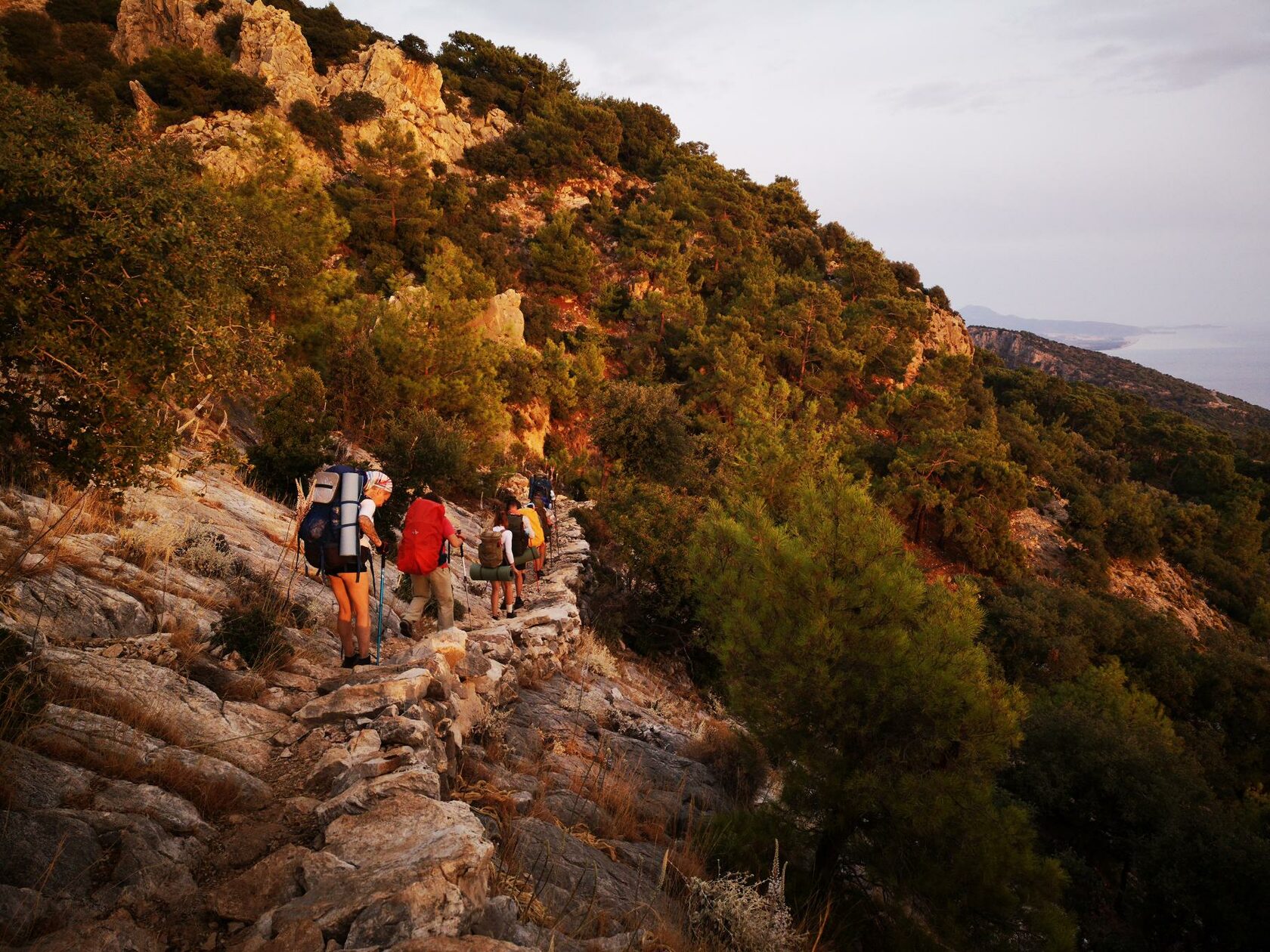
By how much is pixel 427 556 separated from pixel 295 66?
1792 inches

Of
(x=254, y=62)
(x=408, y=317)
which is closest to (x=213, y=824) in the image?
(x=408, y=317)

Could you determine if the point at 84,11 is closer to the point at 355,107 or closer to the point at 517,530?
the point at 355,107

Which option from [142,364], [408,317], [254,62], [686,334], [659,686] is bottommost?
[659,686]

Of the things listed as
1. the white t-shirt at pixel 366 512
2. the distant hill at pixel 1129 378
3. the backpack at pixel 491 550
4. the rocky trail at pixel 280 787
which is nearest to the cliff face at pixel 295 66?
the backpack at pixel 491 550

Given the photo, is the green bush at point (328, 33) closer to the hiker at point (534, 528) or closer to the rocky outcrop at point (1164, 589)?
the hiker at point (534, 528)

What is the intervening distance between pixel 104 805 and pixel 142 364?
158 inches

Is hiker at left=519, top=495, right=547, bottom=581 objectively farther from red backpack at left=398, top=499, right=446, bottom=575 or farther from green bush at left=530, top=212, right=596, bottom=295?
green bush at left=530, top=212, right=596, bottom=295

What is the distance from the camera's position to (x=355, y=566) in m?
5.21

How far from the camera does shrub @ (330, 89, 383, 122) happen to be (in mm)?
38969

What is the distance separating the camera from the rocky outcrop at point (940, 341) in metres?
43.9

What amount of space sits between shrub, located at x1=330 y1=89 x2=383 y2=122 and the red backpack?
1674 inches

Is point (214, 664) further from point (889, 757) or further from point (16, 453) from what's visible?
point (889, 757)

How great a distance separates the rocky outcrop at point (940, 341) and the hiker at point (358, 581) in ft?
138

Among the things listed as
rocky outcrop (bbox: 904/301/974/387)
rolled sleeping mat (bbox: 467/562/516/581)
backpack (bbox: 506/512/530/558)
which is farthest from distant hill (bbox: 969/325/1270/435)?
rolled sleeping mat (bbox: 467/562/516/581)
